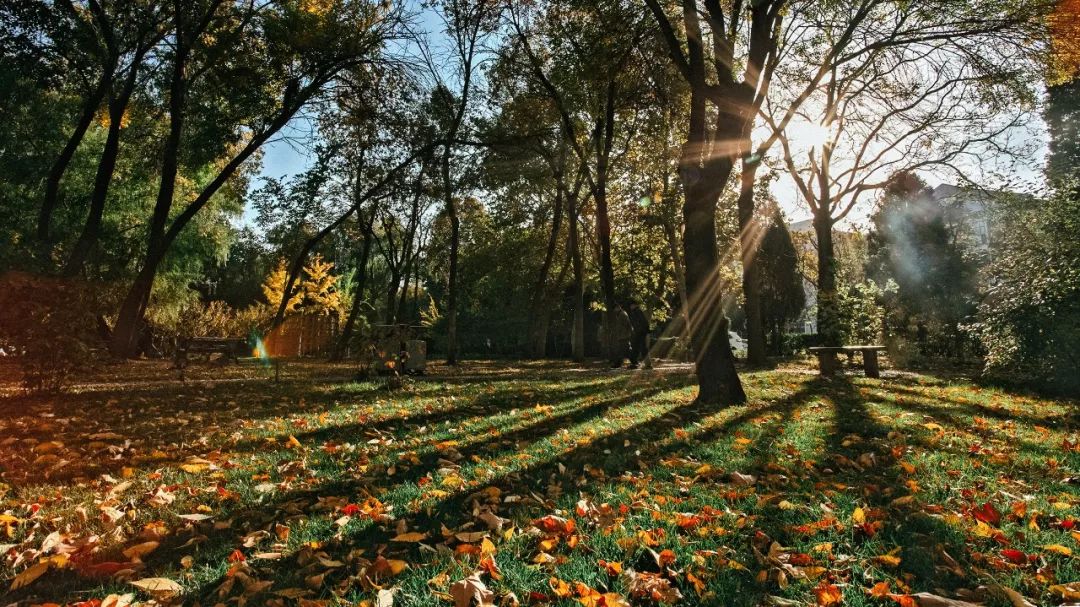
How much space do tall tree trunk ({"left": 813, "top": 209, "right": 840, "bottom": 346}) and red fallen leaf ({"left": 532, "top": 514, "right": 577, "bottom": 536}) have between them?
16.4 meters

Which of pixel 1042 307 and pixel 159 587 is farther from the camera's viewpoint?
pixel 1042 307

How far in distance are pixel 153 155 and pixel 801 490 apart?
67.6 ft

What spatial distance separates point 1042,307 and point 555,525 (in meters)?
12.1

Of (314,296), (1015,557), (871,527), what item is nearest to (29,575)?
(871,527)

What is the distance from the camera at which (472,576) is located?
7.20ft

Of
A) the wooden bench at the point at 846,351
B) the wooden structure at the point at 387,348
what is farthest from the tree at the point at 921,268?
the wooden structure at the point at 387,348

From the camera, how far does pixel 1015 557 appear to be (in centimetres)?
236

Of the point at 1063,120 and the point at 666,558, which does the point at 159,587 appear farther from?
the point at 1063,120

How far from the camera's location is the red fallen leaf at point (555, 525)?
2.78 meters

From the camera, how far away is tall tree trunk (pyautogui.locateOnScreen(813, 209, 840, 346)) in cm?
1681

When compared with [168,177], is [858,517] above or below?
below

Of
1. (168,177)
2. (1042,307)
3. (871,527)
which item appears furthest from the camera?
(168,177)

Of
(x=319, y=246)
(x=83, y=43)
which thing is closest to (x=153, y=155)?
(x=83, y=43)

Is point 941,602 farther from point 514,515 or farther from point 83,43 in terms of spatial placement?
point 83,43
